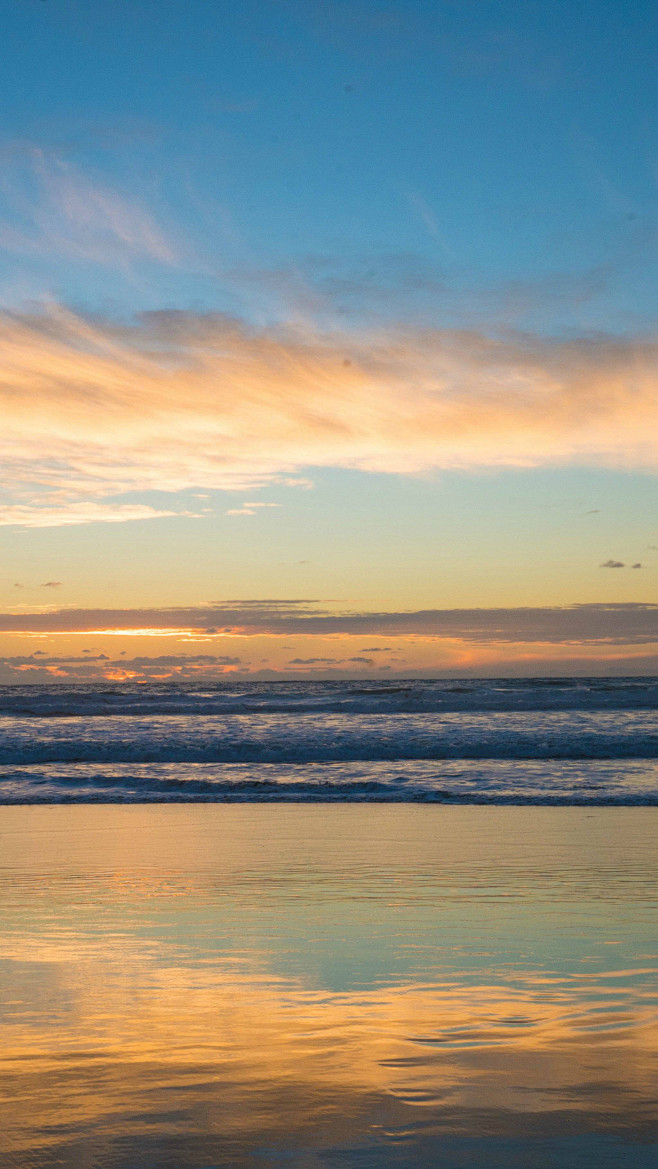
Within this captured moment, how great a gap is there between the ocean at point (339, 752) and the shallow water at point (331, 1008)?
6.59 m

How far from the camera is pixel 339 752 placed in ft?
78.2

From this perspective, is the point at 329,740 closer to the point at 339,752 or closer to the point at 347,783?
the point at 339,752

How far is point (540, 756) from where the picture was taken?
74.7 feet

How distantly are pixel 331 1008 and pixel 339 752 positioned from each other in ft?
62.1

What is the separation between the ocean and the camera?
1661cm

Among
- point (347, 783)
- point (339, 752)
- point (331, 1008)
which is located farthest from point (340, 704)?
point (331, 1008)

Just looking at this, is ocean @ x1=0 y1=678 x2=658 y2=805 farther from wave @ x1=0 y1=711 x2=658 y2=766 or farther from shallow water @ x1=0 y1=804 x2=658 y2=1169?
shallow water @ x1=0 y1=804 x2=658 y2=1169

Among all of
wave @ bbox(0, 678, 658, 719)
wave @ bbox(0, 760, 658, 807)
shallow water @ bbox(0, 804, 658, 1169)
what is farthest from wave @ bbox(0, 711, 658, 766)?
shallow water @ bbox(0, 804, 658, 1169)

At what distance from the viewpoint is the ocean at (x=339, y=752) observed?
16609mm

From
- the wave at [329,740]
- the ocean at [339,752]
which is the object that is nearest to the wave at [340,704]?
the ocean at [339,752]

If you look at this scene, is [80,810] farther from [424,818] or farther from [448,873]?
[448,873]

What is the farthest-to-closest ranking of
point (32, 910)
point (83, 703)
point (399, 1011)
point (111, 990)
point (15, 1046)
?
point (83, 703) → point (32, 910) → point (111, 990) → point (399, 1011) → point (15, 1046)

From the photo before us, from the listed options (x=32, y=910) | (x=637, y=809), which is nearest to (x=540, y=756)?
(x=637, y=809)

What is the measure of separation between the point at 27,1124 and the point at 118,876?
558cm
